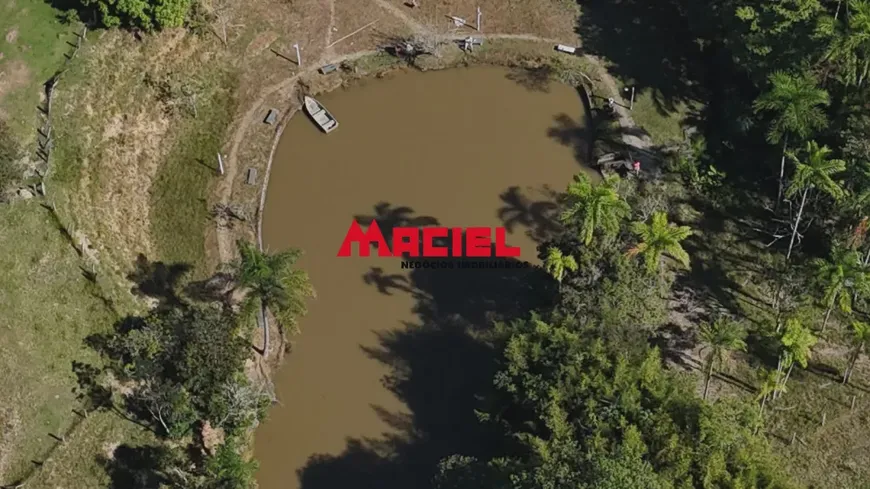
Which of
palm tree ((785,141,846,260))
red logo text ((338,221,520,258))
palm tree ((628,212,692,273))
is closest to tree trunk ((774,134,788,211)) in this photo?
palm tree ((785,141,846,260))

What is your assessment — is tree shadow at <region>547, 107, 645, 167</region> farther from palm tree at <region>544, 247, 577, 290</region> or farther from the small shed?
the small shed

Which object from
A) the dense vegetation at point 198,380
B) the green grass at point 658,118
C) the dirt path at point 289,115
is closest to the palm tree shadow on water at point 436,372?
the dense vegetation at point 198,380

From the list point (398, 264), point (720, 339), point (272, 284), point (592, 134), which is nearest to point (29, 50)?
point (272, 284)

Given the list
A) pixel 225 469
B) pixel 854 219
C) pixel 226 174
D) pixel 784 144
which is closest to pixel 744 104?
Answer: pixel 784 144

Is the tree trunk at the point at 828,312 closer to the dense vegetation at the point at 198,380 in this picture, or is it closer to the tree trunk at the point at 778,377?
the tree trunk at the point at 778,377

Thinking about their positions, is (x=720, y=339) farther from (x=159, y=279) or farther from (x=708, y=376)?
(x=159, y=279)

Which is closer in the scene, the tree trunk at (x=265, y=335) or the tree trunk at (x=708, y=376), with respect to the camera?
the tree trunk at (x=708, y=376)
